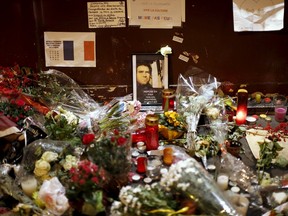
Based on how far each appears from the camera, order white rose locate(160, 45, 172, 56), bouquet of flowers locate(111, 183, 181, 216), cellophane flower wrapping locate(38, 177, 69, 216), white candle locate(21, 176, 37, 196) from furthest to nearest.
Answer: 1. white rose locate(160, 45, 172, 56)
2. white candle locate(21, 176, 37, 196)
3. cellophane flower wrapping locate(38, 177, 69, 216)
4. bouquet of flowers locate(111, 183, 181, 216)

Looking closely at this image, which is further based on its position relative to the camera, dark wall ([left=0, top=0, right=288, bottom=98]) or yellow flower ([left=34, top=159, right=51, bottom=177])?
dark wall ([left=0, top=0, right=288, bottom=98])

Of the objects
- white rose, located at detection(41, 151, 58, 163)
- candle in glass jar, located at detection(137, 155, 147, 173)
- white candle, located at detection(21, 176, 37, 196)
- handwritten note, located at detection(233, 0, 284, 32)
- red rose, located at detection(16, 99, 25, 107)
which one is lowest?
white candle, located at detection(21, 176, 37, 196)

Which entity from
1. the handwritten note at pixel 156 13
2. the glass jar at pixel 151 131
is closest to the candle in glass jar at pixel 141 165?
the glass jar at pixel 151 131

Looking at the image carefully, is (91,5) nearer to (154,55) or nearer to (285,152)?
(154,55)

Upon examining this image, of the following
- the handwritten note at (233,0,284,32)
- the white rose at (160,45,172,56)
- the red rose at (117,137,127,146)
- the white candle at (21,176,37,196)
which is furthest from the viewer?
the white rose at (160,45,172,56)

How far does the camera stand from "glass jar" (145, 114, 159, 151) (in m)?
2.47

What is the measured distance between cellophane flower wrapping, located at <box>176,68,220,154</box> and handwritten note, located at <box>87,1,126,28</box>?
1.97ft

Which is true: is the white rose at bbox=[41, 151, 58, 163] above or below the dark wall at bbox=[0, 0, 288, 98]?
below

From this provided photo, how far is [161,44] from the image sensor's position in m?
2.89

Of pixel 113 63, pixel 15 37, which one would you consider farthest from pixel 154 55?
pixel 15 37

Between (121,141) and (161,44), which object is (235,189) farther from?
(161,44)

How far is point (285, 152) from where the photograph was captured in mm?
2488

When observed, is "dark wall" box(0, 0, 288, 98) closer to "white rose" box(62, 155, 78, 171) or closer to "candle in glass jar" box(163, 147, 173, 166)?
"candle in glass jar" box(163, 147, 173, 166)

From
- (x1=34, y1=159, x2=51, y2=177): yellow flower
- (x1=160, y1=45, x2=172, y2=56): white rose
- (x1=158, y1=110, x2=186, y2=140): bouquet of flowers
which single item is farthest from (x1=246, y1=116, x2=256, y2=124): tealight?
(x1=34, y1=159, x2=51, y2=177): yellow flower
